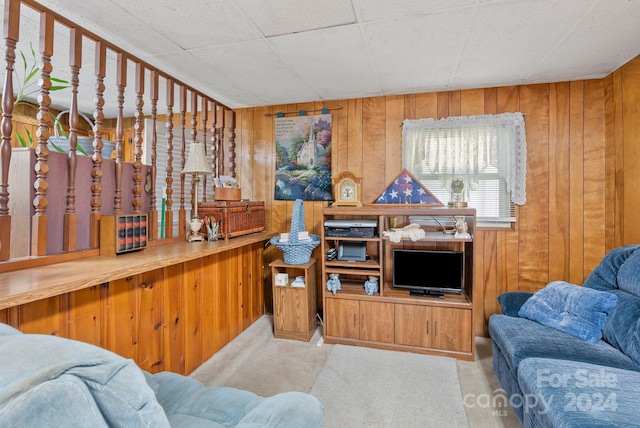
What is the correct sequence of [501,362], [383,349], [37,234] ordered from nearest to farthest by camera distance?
1. [37,234]
2. [501,362]
3. [383,349]

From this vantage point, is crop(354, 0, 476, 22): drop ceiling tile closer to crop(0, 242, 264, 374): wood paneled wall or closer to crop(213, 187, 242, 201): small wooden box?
crop(213, 187, 242, 201): small wooden box

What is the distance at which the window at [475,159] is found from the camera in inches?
107

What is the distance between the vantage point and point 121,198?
195cm

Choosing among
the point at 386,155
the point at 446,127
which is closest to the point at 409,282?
the point at 386,155

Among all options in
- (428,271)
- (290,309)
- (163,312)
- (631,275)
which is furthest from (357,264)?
(631,275)

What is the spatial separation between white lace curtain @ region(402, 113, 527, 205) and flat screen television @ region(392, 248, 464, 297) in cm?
76

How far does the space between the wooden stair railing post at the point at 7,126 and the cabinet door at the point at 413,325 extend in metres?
2.49

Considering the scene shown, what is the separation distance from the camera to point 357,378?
2193 millimetres

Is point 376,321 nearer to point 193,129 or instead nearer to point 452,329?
point 452,329

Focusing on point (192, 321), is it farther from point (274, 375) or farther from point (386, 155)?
point (386, 155)

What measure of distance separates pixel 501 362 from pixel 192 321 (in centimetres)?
215

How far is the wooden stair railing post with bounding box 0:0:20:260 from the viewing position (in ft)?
4.42

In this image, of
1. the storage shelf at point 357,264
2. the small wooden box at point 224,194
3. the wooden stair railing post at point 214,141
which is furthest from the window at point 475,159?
the wooden stair railing post at point 214,141

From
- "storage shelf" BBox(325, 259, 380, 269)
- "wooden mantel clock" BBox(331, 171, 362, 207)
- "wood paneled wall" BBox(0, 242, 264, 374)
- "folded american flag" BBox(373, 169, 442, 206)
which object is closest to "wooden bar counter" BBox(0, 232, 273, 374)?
"wood paneled wall" BBox(0, 242, 264, 374)
